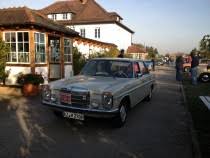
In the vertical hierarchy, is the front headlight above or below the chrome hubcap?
above

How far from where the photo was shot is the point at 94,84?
736cm

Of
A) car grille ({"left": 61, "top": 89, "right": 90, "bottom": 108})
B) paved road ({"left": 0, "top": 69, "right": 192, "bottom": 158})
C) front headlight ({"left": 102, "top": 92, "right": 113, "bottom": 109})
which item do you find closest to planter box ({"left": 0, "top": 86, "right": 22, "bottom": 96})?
paved road ({"left": 0, "top": 69, "right": 192, "bottom": 158})

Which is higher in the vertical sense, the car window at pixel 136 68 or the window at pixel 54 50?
the window at pixel 54 50

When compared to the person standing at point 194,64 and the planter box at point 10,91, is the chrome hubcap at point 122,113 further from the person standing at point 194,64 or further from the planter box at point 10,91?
the person standing at point 194,64

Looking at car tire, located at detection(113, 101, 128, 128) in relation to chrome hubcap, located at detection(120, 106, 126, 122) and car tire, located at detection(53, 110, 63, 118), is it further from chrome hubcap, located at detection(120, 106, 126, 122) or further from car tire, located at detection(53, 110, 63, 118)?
car tire, located at detection(53, 110, 63, 118)

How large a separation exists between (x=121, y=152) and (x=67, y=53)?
14621mm

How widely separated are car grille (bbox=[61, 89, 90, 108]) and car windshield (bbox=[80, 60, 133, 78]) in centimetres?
177

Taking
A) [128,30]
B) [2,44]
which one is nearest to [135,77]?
[2,44]

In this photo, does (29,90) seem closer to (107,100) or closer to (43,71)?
(43,71)

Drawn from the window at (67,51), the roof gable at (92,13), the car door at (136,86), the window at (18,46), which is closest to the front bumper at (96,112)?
the car door at (136,86)

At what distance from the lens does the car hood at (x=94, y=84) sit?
7.06 metres

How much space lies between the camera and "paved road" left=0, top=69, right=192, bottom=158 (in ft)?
18.5

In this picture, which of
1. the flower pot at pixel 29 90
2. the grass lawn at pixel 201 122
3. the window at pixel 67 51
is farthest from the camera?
the window at pixel 67 51

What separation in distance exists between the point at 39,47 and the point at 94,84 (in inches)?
368
